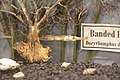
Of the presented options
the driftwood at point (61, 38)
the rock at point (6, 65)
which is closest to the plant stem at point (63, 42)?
the driftwood at point (61, 38)

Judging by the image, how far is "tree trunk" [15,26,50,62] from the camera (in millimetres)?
1232

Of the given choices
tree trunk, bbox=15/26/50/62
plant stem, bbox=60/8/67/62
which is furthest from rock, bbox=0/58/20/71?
plant stem, bbox=60/8/67/62

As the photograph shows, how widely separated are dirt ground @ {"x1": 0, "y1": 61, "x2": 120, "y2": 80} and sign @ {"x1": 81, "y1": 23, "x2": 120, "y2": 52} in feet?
0.27

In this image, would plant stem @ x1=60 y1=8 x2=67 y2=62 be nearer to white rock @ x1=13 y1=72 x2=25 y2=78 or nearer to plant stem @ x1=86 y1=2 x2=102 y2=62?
plant stem @ x1=86 y1=2 x2=102 y2=62

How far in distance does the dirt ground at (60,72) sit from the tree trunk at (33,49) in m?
0.03

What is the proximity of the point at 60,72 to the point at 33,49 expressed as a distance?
20cm

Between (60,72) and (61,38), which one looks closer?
(60,72)

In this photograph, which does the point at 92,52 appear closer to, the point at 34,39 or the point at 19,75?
the point at 34,39

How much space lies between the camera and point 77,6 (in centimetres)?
127

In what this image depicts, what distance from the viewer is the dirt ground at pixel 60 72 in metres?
1.03

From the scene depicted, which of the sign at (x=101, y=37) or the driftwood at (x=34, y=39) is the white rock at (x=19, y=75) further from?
the sign at (x=101, y=37)

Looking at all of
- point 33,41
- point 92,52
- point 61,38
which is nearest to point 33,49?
point 33,41

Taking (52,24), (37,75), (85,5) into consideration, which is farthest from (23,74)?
(85,5)

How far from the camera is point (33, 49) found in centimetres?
124
